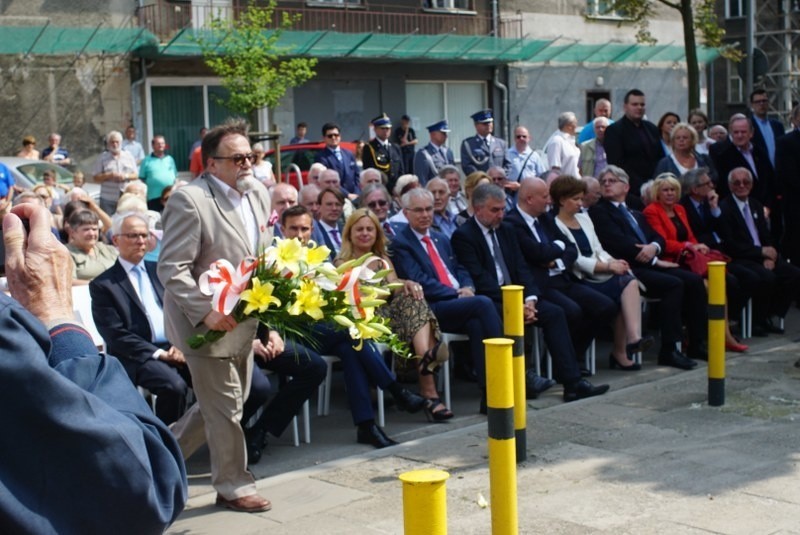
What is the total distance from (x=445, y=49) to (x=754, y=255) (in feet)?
63.2

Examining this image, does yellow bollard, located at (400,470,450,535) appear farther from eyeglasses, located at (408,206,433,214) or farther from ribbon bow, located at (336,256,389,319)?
eyeglasses, located at (408,206,433,214)

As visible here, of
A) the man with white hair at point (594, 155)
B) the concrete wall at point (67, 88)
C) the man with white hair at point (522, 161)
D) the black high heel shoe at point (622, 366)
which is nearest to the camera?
the black high heel shoe at point (622, 366)

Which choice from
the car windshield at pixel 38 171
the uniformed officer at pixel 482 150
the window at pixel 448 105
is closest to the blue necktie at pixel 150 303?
the uniformed officer at pixel 482 150

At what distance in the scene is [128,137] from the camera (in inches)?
865

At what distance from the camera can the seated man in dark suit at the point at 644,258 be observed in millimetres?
10750

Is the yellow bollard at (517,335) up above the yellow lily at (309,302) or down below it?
below

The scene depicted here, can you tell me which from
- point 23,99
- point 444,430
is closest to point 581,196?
point 444,430

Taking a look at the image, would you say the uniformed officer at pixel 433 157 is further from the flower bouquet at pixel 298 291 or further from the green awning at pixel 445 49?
the green awning at pixel 445 49

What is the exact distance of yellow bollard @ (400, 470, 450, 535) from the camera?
11.4 ft

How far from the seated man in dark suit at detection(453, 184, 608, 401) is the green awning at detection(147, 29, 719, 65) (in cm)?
1588

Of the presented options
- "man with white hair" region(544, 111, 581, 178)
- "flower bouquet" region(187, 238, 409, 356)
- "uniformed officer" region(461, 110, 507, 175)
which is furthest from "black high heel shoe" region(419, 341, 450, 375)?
"man with white hair" region(544, 111, 581, 178)

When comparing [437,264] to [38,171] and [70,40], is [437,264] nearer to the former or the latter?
[38,171]

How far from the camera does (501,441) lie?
206 inches

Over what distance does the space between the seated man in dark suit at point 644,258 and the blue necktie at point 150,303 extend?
4734mm
